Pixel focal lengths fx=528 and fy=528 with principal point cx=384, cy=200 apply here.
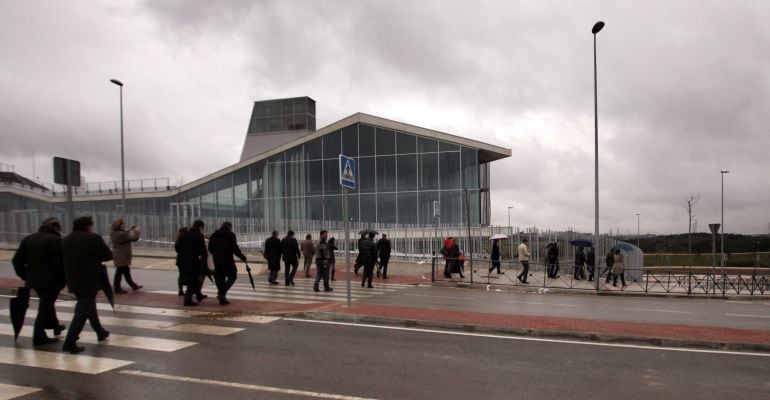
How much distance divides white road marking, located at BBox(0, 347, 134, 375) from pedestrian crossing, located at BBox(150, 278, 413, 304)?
5350 millimetres

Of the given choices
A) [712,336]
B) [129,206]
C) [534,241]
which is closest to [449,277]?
[534,241]

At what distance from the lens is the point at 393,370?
19.5ft

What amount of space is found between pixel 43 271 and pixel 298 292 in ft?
24.5

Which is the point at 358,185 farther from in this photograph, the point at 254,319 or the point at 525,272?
the point at 254,319

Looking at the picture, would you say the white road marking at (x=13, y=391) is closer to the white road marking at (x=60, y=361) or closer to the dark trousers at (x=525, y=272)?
the white road marking at (x=60, y=361)

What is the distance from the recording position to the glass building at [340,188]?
3331cm

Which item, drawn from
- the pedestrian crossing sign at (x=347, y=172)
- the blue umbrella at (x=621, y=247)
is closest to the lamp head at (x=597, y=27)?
the blue umbrella at (x=621, y=247)

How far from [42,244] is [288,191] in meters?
30.0

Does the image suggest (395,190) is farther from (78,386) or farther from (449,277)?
(78,386)

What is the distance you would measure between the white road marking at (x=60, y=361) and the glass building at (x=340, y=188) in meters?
24.2

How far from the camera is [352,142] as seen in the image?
116 feet

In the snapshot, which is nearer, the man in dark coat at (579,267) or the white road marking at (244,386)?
the white road marking at (244,386)

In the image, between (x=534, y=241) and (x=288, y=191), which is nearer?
(x=534, y=241)

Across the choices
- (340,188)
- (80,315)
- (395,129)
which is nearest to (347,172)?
(80,315)
